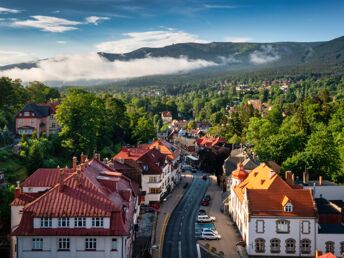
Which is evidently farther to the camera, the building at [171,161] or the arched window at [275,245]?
the building at [171,161]

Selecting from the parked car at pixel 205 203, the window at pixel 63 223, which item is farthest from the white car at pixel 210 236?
the window at pixel 63 223

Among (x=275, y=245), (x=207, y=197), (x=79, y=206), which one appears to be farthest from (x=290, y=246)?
(x=207, y=197)

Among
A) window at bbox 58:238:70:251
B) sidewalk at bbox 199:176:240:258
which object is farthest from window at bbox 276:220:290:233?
window at bbox 58:238:70:251

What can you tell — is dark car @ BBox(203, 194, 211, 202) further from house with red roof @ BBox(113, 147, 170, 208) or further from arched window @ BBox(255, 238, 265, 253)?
arched window @ BBox(255, 238, 265, 253)

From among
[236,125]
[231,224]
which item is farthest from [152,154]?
[236,125]

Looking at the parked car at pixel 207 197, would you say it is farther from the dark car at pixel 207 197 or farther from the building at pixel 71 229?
the building at pixel 71 229

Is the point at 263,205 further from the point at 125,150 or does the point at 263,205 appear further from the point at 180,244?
the point at 125,150

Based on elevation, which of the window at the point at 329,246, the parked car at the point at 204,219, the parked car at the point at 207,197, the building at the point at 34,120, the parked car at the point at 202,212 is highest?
the building at the point at 34,120
